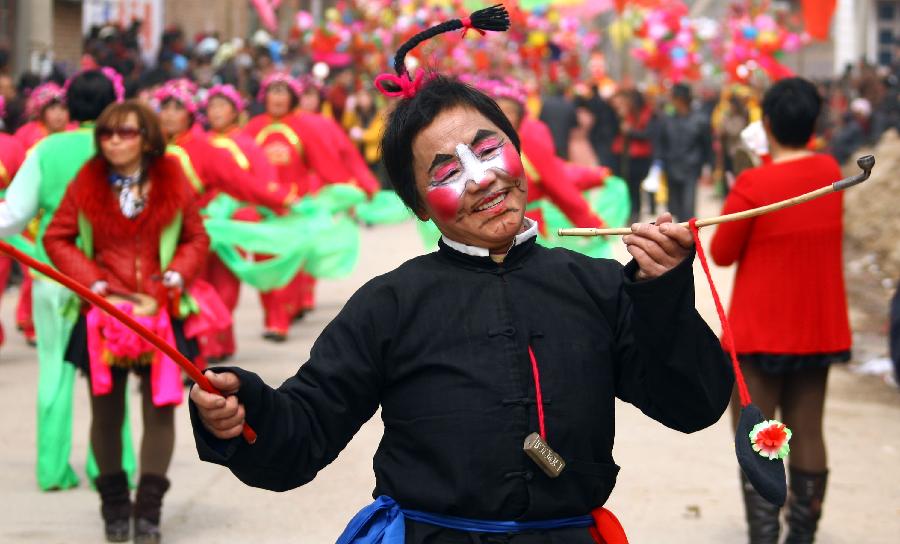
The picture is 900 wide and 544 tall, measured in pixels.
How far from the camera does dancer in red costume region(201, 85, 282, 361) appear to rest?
380 inches

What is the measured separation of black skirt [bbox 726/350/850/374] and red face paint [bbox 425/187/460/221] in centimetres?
268

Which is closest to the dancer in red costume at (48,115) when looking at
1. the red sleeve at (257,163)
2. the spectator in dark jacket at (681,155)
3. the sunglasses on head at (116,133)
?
the red sleeve at (257,163)

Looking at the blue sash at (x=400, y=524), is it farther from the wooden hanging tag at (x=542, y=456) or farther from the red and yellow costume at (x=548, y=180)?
the red and yellow costume at (x=548, y=180)

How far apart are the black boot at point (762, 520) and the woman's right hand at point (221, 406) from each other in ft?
10.2

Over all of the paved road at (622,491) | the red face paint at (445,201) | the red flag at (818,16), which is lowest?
the paved road at (622,491)

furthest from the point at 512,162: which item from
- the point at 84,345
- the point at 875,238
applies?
the point at 875,238

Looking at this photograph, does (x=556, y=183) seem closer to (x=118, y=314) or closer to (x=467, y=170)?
(x=467, y=170)

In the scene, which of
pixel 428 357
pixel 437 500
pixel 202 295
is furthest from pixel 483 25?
Answer: pixel 202 295

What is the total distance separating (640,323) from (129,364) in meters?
3.26

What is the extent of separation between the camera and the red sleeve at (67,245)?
5.77 meters

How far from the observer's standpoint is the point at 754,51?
23.5 m

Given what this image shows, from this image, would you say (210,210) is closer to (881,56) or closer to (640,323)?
(640,323)

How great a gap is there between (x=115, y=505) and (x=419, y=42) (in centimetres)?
316

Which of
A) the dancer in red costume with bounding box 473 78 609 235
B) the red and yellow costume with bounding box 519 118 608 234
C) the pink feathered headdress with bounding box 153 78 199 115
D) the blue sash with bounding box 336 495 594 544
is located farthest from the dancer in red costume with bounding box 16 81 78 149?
the blue sash with bounding box 336 495 594 544
